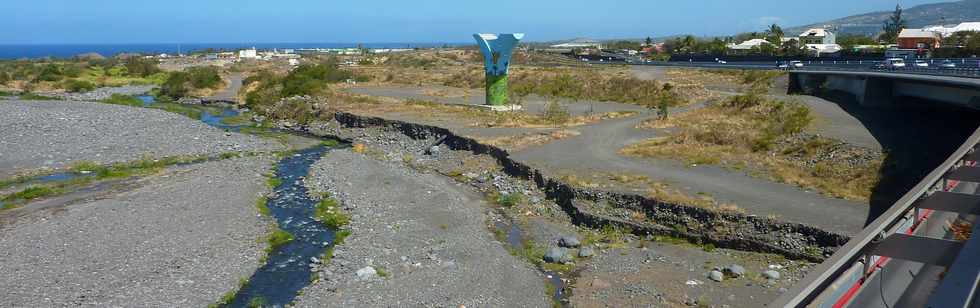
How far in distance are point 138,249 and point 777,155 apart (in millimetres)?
19707

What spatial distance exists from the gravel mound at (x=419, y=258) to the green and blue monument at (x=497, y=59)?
17.5 m

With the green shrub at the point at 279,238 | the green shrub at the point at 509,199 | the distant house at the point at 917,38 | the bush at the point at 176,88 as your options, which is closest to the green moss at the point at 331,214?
the green shrub at the point at 279,238

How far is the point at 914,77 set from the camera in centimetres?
2688

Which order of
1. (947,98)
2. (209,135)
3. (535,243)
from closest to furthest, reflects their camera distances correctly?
(535,243), (947,98), (209,135)

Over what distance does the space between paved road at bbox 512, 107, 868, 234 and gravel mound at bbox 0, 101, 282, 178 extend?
49.5 feet

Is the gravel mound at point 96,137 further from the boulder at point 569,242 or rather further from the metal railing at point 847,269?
the metal railing at point 847,269

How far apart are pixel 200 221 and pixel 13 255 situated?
428 centimetres

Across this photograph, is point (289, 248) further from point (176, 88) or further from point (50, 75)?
point (50, 75)

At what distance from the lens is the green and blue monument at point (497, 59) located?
39125 mm

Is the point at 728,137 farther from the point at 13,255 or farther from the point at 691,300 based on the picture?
the point at 13,255

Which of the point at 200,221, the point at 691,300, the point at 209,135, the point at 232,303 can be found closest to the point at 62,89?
the point at 209,135

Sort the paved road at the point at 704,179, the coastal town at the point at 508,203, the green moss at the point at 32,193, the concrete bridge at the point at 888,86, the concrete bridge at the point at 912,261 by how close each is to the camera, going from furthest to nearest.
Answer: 1. the concrete bridge at the point at 888,86
2. the green moss at the point at 32,193
3. the paved road at the point at 704,179
4. the coastal town at the point at 508,203
5. the concrete bridge at the point at 912,261

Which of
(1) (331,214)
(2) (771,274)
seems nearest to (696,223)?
(2) (771,274)

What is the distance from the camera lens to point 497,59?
3959 centimetres
